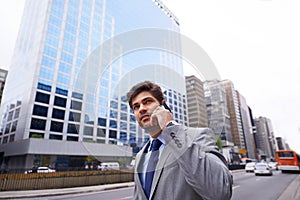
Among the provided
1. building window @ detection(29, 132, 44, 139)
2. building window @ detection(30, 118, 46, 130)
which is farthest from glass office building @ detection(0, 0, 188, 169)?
building window @ detection(30, 118, 46, 130)

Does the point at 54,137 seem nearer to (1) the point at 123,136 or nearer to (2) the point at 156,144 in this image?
(1) the point at 123,136

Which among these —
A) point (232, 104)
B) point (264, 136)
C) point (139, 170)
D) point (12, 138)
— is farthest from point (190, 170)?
point (264, 136)

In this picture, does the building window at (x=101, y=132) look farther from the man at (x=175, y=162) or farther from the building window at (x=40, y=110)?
the building window at (x=40, y=110)

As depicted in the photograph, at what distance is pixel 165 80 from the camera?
1.33 m

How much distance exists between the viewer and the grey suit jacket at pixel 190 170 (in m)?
0.63

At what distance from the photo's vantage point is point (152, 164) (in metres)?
0.92

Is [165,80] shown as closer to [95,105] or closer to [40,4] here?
[95,105]

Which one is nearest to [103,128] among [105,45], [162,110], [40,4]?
[162,110]

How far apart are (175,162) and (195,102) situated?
0.70m

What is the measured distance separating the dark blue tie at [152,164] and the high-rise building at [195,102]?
0.40 metres

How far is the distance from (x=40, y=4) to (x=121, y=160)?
39161 millimetres

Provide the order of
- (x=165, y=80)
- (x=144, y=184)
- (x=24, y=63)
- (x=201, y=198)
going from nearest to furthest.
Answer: (x=201, y=198)
(x=144, y=184)
(x=165, y=80)
(x=24, y=63)

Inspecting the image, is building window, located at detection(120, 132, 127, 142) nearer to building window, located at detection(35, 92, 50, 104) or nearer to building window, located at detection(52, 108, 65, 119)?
building window, located at detection(52, 108, 65, 119)

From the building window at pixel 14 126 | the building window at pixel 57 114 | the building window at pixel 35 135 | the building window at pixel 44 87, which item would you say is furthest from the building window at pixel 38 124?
the building window at pixel 44 87
